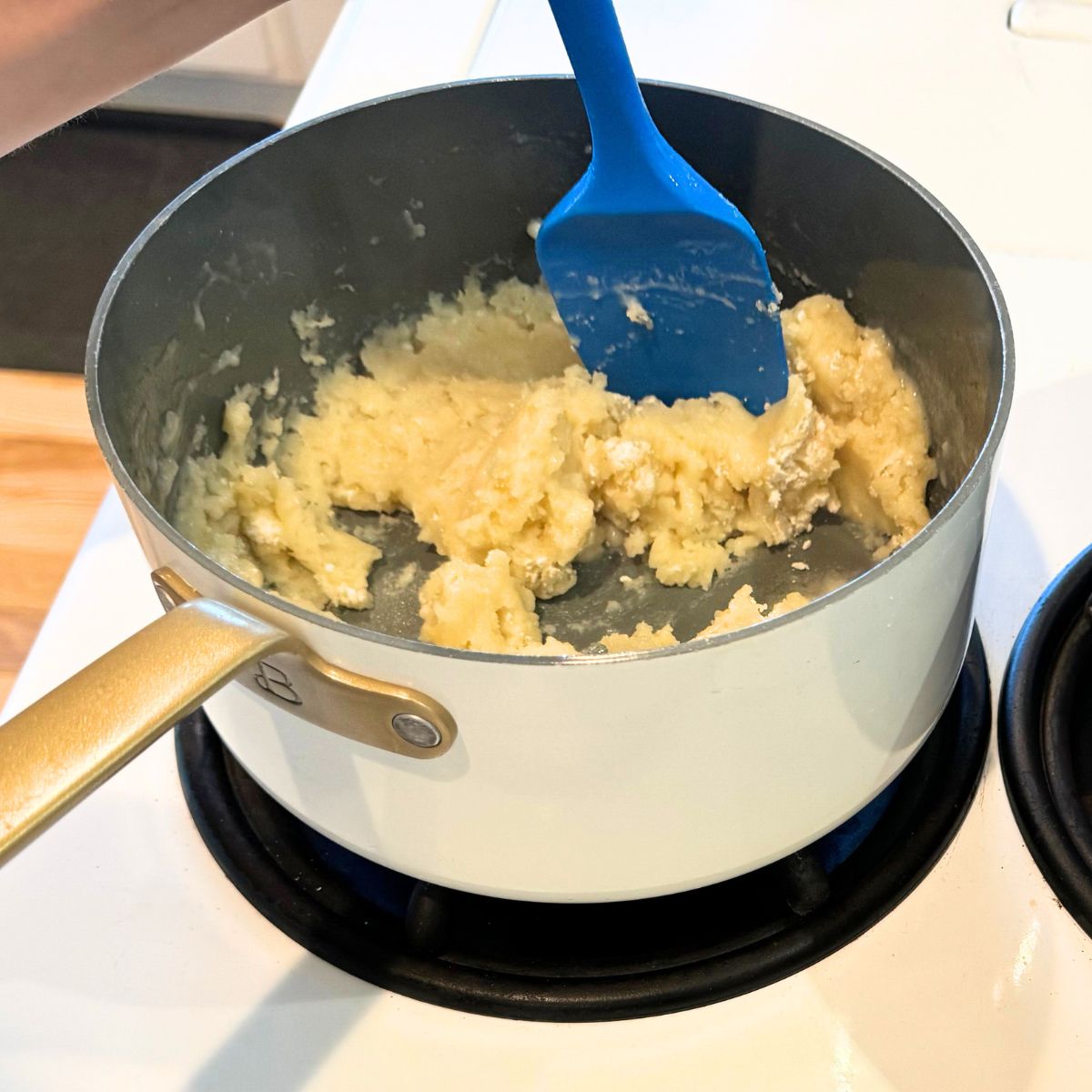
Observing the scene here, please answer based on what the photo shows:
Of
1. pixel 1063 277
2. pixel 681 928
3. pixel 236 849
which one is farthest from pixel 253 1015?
pixel 1063 277

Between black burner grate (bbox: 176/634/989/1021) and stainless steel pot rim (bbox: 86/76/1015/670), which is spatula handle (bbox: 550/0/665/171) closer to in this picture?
stainless steel pot rim (bbox: 86/76/1015/670)

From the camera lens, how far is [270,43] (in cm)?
141

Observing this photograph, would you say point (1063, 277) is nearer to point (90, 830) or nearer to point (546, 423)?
point (546, 423)

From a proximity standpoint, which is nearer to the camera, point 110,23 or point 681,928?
point 681,928

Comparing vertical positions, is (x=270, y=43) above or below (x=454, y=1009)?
above

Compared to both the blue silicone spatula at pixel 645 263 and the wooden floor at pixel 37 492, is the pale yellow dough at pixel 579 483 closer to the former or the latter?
the blue silicone spatula at pixel 645 263

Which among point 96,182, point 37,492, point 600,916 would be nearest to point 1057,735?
point 600,916

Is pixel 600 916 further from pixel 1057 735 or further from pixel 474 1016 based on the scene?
pixel 1057 735

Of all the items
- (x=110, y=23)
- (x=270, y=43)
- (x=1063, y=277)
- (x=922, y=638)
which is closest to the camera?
(x=922, y=638)

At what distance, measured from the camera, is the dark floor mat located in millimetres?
1549

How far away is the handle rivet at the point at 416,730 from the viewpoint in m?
0.41

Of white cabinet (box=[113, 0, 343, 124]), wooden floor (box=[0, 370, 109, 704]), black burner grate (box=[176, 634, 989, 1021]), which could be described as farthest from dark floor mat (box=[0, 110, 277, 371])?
black burner grate (box=[176, 634, 989, 1021])

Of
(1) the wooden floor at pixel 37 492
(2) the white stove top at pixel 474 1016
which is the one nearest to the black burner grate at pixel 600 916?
(2) the white stove top at pixel 474 1016

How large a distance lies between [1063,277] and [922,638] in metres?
0.44
